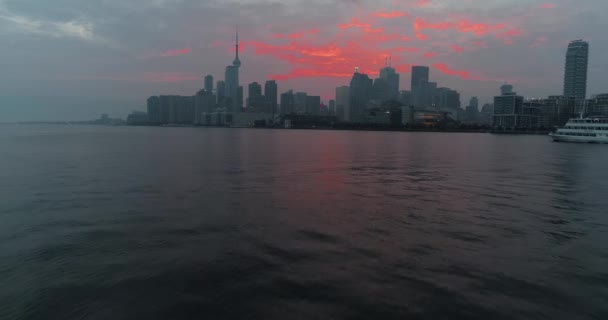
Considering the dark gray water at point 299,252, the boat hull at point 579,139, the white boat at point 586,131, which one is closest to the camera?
the dark gray water at point 299,252

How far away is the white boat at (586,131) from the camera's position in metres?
125

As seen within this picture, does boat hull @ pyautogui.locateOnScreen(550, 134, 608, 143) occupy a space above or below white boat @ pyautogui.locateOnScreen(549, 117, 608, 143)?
below

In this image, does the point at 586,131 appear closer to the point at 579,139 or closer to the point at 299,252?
the point at 579,139

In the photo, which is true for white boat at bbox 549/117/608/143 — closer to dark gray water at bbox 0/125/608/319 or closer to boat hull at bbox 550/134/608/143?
boat hull at bbox 550/134/608/143

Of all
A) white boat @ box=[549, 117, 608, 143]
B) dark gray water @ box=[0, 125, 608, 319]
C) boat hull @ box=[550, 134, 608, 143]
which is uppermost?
white boat @ box=[549, 117, 608, 143]

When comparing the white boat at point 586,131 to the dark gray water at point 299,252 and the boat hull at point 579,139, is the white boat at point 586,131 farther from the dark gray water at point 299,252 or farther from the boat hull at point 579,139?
the dark gray water at point 299,252

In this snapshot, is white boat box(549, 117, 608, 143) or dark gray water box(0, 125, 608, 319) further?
white boat box(549, 117, 608, 143)

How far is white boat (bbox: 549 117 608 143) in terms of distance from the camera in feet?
409

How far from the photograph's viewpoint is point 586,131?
425 ft

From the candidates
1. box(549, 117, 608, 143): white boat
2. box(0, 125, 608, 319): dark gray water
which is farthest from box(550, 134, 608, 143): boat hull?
box(0, 125, 608, 319): dark gray water

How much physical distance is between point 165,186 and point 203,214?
11406 mm

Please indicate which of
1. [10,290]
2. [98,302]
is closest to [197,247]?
[98,302]

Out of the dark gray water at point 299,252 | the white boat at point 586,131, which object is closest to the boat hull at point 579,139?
the white boat at point 586,131

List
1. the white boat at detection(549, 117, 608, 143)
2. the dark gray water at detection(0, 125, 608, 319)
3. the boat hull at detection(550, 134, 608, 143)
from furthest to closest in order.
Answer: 1. the white boat at detection(549, 117, 608, 143)
2. the boat hull at detection(550, 134, 608, 143)
3. the dark gray water at detection(0, 125, 608, 319)
